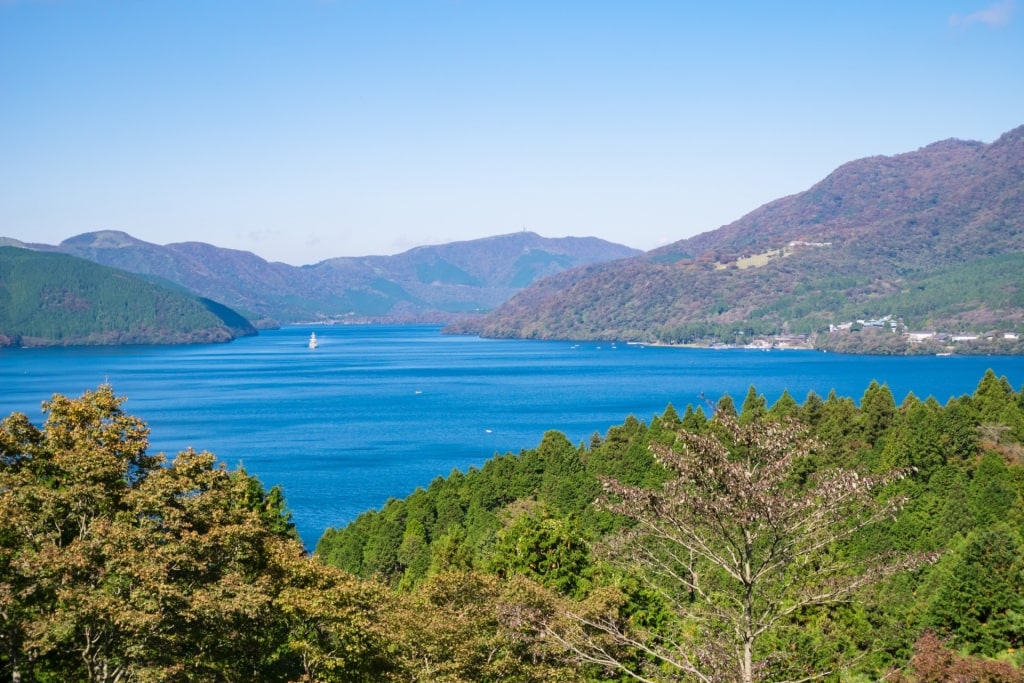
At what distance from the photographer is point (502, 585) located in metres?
21.1

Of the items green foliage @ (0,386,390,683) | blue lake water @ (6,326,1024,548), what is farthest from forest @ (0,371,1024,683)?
blue lake water @ (6,326,1024,548)

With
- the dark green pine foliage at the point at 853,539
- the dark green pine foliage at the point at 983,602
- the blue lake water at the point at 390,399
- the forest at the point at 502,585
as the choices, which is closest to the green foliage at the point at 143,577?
the forest at the point at 502,585

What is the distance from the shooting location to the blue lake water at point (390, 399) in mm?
78500

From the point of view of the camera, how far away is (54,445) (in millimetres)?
17703

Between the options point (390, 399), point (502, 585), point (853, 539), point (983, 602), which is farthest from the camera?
point (390, 399)

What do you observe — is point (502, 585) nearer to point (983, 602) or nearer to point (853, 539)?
point (983, 602)

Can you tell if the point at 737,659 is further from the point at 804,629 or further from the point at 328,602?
the point at 804,629

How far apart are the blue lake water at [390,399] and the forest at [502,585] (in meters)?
36.9

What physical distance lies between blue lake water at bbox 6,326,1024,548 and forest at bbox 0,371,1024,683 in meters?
36.9

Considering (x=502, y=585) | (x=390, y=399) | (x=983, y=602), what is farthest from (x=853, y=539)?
(x=390, y=399)

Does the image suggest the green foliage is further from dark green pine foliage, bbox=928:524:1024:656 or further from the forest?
dark green pine foliage, bbox=928:524:1024:656

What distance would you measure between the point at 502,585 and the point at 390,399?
108817 millimetres

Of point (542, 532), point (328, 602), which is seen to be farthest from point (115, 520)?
point (542, 532)

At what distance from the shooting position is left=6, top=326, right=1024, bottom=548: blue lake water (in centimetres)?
7850
